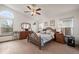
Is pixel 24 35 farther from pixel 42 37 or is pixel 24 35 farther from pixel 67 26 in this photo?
pixel 67 26

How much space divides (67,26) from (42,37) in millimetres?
630

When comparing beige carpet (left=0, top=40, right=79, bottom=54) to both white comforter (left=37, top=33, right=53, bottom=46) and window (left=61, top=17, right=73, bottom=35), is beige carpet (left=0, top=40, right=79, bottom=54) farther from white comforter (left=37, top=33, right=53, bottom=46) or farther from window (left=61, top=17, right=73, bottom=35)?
window (left=61, top=17, right=73, bottom=35)

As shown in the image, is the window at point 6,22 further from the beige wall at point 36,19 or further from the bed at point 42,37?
the bed at point 42,37

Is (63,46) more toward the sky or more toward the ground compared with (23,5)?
more toward the ground

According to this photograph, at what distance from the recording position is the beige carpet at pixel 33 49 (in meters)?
2.17

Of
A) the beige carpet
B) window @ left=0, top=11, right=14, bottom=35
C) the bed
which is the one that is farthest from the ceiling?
the beige carpet

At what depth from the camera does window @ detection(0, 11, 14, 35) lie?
7.14 ft

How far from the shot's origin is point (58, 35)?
2223 mm

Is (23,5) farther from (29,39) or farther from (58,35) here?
(58,35)

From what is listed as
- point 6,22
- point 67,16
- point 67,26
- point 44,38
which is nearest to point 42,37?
point 44,38

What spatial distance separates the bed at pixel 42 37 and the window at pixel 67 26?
25cm
